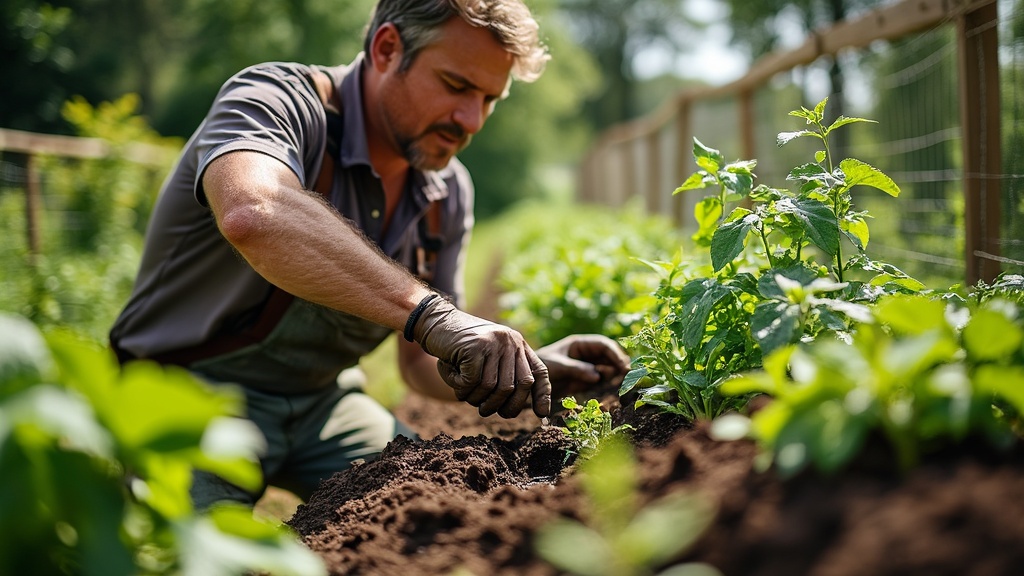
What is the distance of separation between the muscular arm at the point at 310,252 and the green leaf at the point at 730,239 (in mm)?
723

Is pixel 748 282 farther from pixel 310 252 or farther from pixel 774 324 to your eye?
pixel 310 252

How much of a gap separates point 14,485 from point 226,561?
0.23 meters

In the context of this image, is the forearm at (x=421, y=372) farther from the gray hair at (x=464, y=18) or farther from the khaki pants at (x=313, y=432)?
the gray hair at (x=464, y=18)

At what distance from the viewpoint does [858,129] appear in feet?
24.9

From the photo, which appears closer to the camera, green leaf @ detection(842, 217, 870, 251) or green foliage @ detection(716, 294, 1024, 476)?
green foliage @ detection(716, 294, 1024, 476)

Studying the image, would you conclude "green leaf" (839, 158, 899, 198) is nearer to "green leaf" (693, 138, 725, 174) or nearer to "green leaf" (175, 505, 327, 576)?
"green leaf" (693, 138, 725, 174)

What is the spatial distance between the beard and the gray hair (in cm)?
24

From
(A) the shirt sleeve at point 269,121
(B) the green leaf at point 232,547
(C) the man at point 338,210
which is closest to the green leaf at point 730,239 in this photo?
(C) the man at point 338,210

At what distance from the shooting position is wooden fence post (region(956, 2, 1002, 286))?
2691 millimetres

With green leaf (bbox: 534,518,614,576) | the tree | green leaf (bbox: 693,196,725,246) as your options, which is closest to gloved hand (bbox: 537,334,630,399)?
green leaf (bbox: 693,196,725,246)

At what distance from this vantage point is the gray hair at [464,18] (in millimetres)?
2771

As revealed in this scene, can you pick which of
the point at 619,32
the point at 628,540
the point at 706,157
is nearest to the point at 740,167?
the point at 706,157

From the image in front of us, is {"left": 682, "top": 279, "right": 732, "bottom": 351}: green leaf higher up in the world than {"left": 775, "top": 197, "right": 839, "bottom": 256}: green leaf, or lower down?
lower down

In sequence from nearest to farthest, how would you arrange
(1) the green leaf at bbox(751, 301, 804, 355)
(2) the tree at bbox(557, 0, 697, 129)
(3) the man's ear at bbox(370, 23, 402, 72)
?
(1) the green leaf at bbox(751, 301, 804, 355), (3) the man's ear at bbox(370, 23, 402, 72), (2) the tree at bbox(557, 0, 697, 129)
